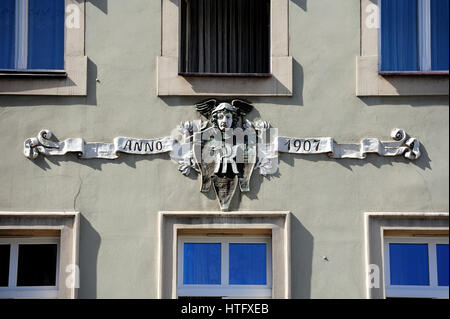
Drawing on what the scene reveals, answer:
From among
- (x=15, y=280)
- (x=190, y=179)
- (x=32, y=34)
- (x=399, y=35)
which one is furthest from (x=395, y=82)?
(x=15, y=280)

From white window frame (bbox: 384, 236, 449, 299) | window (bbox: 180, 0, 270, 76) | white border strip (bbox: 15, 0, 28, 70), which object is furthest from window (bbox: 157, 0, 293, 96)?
white window frame (bbox: 384, 236, 449, 299)

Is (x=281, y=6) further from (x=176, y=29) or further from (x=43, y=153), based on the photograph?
(x=43, y=153)

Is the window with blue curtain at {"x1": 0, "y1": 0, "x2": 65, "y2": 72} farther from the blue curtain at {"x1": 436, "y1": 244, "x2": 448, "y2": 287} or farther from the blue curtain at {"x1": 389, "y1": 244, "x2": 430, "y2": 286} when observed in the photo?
the blue curtain at {"x1": 436, "y1": 244, "x2": 448, "y2": 287}

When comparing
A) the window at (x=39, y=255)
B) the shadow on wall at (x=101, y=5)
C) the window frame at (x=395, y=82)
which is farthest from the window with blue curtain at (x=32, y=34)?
the window frame at (x=395, y=82)

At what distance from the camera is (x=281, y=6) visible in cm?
1559

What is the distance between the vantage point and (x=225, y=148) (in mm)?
15320

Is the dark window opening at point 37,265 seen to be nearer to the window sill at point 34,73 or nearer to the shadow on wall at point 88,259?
the shadow on wall at point 88,259

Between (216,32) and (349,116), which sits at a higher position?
(216,32)

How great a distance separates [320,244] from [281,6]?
9.17ft

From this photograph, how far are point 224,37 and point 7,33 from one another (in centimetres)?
257

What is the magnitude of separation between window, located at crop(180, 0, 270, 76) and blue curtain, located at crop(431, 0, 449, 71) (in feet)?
6.39
